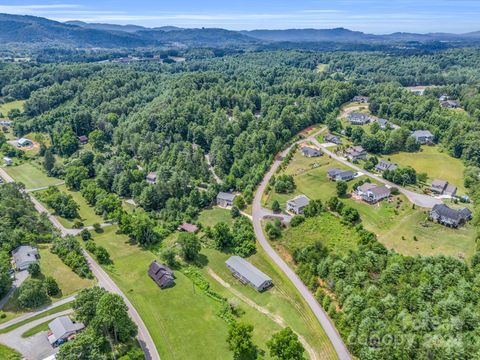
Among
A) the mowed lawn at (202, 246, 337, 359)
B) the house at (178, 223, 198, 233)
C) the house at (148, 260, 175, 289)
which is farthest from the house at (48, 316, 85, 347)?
the house at (178, 223, 198, 233)

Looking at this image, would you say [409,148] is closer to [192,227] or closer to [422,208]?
[422,208]

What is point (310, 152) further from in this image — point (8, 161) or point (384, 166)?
point (8, 161)

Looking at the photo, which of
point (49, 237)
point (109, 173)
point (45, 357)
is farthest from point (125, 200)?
point (45, 357)

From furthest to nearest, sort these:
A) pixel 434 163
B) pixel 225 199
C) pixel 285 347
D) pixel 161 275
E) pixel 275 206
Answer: pixel 434 163
pixel 225 199
pixel 275 206
pixel 161 275
pixel 285 347

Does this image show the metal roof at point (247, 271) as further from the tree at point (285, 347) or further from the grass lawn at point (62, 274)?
the grass lawn at point (62, 274)

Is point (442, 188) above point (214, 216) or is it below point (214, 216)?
above

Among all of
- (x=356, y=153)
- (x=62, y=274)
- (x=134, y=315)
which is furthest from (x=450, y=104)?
(x=62, y=274)
